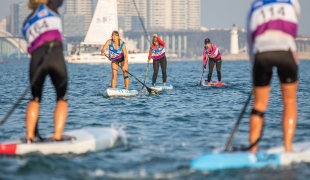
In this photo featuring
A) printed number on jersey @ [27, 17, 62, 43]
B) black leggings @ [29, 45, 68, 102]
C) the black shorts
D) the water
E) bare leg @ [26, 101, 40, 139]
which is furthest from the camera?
bare leg @ [26, 101, 40, 139]

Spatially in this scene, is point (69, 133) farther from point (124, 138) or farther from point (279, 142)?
point (279, 142)

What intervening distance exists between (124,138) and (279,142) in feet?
7.55

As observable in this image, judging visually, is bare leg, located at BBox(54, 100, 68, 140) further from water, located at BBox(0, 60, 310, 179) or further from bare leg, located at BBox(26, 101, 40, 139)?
water, located at BBox(0, 60, 310, 179)

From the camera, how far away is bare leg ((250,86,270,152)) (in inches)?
365

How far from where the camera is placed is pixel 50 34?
10016 millimetres

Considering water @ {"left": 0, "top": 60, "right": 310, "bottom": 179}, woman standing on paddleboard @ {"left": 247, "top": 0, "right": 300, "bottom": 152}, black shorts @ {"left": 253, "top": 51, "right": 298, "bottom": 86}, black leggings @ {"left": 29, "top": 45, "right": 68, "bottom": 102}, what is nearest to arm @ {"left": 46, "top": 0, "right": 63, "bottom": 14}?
black leggings @ {"left": 29, "top": 45, "right": 68, "bottom": 102}

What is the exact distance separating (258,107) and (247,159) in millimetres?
788

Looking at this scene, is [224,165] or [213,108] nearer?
[224,165]

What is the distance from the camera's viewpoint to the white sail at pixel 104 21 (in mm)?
82188

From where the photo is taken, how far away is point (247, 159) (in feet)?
29.1

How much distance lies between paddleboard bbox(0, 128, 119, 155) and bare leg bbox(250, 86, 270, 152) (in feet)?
7.26

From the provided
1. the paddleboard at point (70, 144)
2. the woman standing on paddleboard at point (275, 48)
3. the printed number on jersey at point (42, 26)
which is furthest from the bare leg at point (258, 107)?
the printed number on jersey at point (42, 26)

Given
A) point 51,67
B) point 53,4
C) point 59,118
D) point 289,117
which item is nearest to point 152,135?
point 59,118

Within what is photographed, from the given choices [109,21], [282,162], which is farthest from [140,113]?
[109,21]
